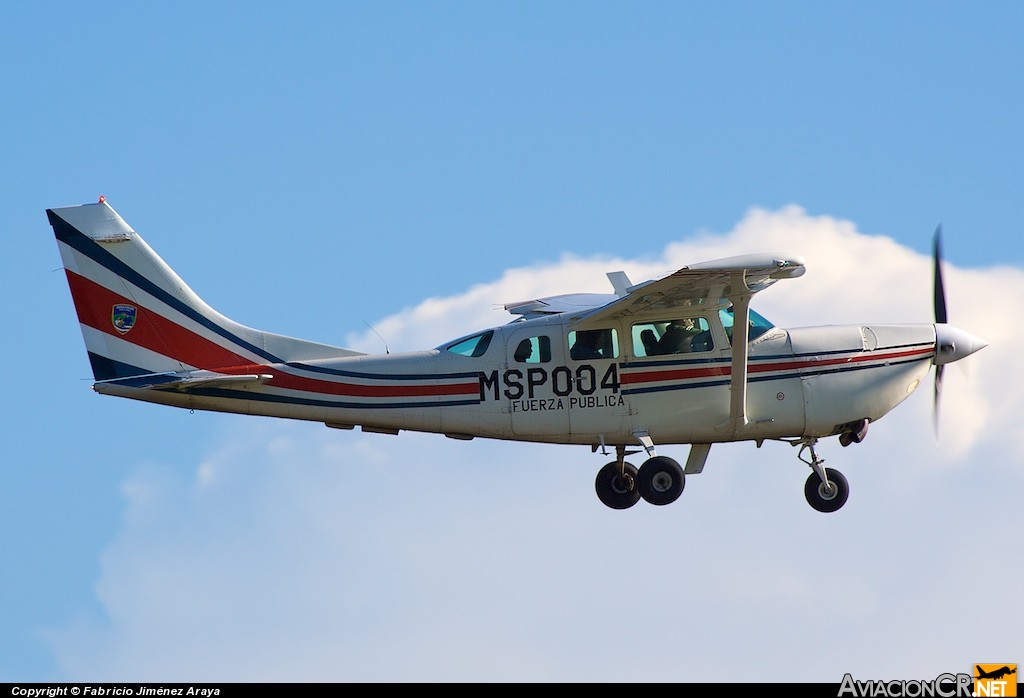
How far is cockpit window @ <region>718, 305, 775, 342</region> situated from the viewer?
2298 centimetres

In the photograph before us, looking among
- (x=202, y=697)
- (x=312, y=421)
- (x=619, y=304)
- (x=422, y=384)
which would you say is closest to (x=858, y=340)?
(x=619, y=304)

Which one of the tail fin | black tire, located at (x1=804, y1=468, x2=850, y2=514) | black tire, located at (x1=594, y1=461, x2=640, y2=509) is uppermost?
the tail fin

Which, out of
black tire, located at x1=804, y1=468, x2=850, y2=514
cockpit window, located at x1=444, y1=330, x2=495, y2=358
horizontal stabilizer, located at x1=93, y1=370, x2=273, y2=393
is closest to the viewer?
horizontal stabilizer, located at x1=93, y1=370, x2=273, y2=393

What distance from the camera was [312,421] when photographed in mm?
23156

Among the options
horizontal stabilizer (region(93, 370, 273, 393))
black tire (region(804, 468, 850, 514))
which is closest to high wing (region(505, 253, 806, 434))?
black tire (region(804, 468, 850, 514))

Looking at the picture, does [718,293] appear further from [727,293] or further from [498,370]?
[498,370]

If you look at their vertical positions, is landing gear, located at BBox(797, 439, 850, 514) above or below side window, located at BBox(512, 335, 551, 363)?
below

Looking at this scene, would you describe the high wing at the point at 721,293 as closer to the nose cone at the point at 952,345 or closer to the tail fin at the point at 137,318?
the nose cone at the point at 952,345

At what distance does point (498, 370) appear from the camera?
22984mm

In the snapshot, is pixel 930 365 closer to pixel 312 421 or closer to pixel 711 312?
pixel 711 312

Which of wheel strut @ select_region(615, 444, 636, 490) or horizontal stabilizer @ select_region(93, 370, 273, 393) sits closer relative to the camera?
horizontal stabilizer @ select_region(93, 370, 273, 393)

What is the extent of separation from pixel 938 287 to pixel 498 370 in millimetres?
6640

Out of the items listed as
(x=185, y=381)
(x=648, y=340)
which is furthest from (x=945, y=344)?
(x=185, y=381)

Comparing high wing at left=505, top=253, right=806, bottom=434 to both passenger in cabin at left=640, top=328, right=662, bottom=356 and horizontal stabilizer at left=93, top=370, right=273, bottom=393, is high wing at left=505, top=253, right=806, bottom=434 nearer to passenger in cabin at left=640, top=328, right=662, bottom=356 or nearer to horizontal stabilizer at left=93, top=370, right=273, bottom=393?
passenger in cabin at left=640, top=328, right=662, bottom=356
